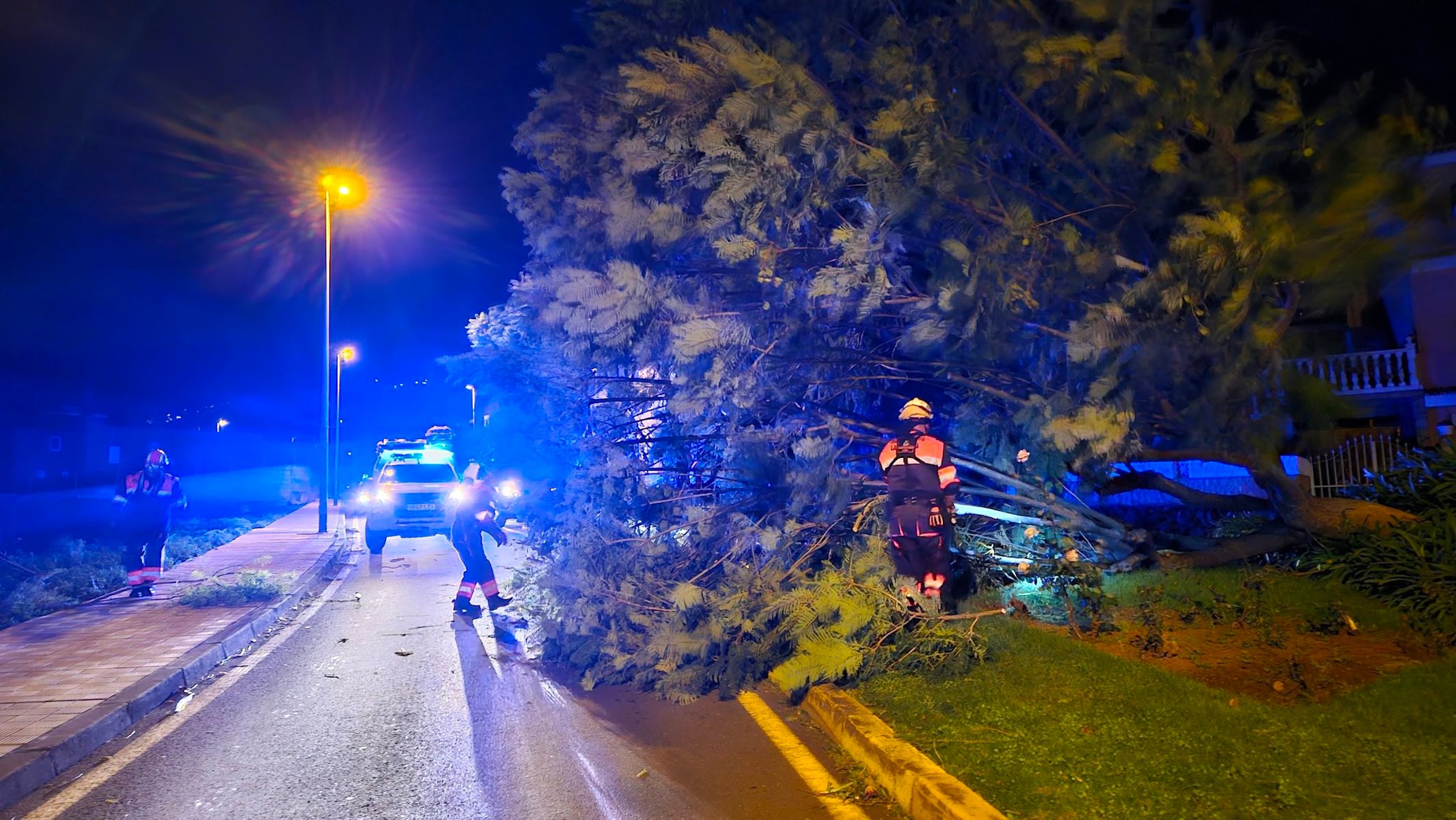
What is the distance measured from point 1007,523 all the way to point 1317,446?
3.59m

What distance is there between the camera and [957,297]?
6.24 metres

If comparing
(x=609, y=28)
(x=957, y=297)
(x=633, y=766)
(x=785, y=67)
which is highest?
(x=609, y=28)

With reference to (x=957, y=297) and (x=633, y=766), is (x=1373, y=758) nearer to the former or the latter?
(x=957, y=297)

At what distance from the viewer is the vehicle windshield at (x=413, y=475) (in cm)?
1728

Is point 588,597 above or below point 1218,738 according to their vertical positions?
above

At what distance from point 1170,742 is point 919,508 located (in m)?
2.38

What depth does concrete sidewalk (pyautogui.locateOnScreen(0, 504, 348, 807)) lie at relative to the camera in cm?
570

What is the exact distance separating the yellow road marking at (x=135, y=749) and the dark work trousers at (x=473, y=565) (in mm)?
1961

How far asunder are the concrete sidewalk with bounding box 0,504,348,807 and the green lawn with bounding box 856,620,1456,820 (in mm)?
5066

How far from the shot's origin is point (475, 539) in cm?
1026

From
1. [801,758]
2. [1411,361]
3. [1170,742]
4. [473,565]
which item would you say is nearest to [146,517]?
[473,565]

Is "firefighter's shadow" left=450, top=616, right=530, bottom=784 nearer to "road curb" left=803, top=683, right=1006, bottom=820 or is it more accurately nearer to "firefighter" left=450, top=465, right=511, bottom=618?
"firefighter" left=450, top=465, right=511, bottom=618

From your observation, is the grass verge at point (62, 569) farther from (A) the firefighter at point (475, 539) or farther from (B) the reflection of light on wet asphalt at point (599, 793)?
(B) the reflection of light on wet asphalt at point (599, 793)

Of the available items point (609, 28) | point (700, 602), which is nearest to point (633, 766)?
point (700, 602)
